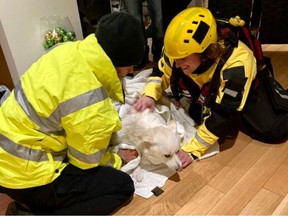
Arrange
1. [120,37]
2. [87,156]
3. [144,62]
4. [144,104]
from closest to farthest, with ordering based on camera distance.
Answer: [120,37]
[87,156]
[144,104]
[144,62]

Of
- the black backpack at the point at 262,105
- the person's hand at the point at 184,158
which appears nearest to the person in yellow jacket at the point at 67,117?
the person's hand at the point at 184,158

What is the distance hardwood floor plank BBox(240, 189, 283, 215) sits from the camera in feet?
4.13

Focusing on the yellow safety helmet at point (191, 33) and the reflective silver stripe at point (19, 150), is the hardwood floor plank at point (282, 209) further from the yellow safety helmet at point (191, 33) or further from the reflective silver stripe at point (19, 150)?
the reflective silver stripe at point (19, 150)

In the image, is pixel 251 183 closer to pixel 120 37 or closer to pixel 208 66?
pixel 208 66

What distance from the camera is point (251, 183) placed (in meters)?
1.39

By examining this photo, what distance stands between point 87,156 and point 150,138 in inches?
10.5

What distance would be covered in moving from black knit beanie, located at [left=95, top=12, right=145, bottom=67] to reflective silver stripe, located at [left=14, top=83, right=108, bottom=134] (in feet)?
0.42

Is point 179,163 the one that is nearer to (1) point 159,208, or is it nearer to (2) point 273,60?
(1) point 159,208

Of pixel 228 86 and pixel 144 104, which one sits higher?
pixel 228 86

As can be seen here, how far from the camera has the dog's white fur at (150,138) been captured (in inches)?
52.4

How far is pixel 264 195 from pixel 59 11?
172 centimetres

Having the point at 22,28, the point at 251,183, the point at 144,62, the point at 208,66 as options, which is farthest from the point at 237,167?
the point at 22,28

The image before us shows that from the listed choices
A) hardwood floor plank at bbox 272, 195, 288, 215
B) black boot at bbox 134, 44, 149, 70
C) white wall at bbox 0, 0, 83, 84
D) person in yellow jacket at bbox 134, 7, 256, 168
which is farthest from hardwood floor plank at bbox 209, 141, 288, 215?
white wall at bbox 0, 0, 83, 84

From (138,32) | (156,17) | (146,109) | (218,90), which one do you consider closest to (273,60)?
(156,17)
